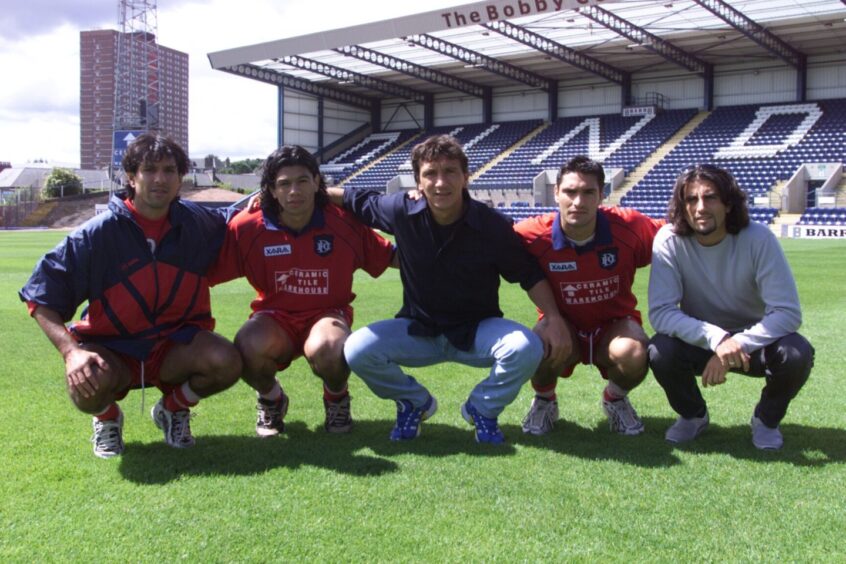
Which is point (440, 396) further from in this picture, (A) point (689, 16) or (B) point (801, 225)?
(A) point (689, 16)

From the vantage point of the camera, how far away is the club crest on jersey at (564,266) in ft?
12.6

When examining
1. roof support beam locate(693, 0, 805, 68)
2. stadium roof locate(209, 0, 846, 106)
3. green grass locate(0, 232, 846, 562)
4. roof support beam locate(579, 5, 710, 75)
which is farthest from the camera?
roof support beam locate(579, 5, 710, 75)

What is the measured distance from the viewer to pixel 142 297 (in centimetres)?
354

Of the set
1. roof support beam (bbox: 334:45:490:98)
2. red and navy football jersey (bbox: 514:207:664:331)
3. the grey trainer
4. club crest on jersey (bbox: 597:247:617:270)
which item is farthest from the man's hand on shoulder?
roof support beam (bbox: 334:45:490:98)

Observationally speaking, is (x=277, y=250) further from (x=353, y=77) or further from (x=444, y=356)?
(x=353, y=77)

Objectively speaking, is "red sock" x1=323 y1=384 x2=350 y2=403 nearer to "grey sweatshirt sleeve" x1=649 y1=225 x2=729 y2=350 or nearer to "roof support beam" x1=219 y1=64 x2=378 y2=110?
"grey sweatshirt sleeve" x1=649 y1=225 x2=729 y2=350

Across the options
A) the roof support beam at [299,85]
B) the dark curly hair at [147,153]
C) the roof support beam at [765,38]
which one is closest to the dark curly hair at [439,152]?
the dark curly hair at [147,153]

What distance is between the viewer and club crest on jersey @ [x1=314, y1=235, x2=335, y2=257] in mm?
3935

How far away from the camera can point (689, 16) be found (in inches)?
1041

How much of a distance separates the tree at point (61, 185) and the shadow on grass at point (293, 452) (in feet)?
156

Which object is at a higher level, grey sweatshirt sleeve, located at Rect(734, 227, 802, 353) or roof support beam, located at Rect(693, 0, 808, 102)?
roof support beam, located at Rect(693, 0, 808, 102)

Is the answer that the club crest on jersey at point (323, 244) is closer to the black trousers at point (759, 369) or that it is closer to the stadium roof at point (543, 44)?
the black trousers at point (759, 369)

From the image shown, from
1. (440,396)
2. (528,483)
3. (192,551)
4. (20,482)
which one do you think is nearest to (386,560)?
(192,551)

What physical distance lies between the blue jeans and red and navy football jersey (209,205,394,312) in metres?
0.37
